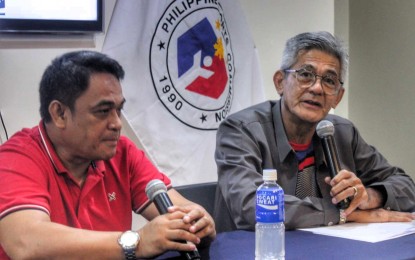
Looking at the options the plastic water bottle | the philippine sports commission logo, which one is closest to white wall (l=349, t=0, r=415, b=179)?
the philippine sports commission logo

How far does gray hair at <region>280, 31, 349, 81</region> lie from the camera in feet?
8.33

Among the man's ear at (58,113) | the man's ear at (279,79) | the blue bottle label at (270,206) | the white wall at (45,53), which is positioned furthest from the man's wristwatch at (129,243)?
the man's ear at (279,79)

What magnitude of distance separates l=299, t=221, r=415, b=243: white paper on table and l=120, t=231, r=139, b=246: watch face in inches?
28.5

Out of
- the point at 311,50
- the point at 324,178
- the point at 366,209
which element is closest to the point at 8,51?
the point at 311,50

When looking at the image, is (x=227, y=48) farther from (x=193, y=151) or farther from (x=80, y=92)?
(x=80, y=92)

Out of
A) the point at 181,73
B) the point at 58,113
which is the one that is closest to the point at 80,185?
the point at 58,113

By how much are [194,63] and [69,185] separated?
1.25 m

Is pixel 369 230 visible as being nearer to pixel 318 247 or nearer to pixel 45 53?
pixel 318 247

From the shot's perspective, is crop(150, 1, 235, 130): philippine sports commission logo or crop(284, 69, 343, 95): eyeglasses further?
crop(150, 1, 235, 130): philippine sports commission logo

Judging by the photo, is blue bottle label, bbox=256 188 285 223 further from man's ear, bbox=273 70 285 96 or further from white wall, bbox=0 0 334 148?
white wall, bbox=0 0 334 148

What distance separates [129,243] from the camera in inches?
65.9

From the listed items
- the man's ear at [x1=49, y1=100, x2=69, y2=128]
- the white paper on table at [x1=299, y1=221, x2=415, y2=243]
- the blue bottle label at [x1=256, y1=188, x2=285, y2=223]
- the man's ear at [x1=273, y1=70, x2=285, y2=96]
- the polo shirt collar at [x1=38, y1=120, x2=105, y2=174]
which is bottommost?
the white paper on table at [x1=299, y1=221, x2=415, y2=243]

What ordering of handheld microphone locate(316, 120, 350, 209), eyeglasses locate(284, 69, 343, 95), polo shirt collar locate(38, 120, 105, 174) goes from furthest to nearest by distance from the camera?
eyeglasses locate(284, 69, 343, 95), handheld microphone locate(316, 120, 350, 209), polo shirt collar locate(38, 120, 105, 174)

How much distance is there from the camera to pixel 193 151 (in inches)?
123
